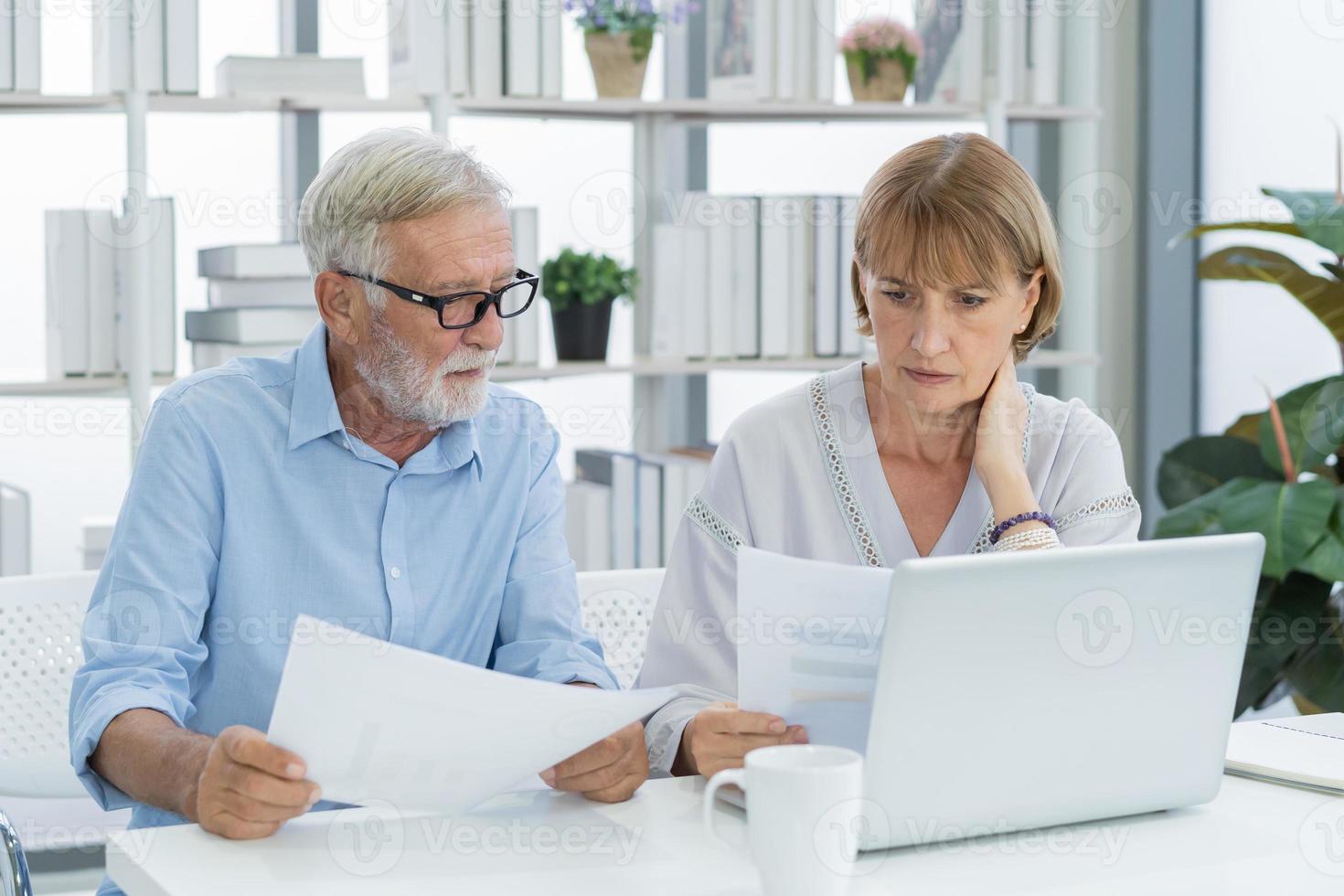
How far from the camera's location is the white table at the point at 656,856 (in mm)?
1074

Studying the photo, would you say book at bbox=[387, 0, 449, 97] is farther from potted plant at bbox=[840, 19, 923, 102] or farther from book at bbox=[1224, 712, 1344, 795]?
book at bbox=[1224, 712, 1344, 795]

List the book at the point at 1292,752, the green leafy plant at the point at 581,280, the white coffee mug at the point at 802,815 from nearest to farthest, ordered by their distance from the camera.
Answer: the white coffee mug at the point at 802,815
the book at the point at 1292,752
the green leafy plant at the point at 581,280

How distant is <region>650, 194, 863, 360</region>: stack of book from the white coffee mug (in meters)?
2.09

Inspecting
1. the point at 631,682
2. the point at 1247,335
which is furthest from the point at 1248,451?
the point at 631,682

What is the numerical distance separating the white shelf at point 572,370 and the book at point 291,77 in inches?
21.8

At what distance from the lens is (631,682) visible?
1.92m

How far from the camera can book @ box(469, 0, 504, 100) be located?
9.34 ft

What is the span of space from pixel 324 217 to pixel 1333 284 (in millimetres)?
1922

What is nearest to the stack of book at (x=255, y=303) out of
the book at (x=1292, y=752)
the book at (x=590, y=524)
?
the book at (x=590, y=524)

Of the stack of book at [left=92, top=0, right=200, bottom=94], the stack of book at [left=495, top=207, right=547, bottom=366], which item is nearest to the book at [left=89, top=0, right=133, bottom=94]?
the stack of book at [left=92, top=0, right=200, bottom=94]

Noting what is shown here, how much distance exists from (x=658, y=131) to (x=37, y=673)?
1.87m

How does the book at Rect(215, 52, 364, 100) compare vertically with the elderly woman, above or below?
above

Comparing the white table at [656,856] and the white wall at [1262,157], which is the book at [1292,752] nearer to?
the white table at [656,856]

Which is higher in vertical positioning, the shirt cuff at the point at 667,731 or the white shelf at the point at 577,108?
the white shelf at the point at 577,108
